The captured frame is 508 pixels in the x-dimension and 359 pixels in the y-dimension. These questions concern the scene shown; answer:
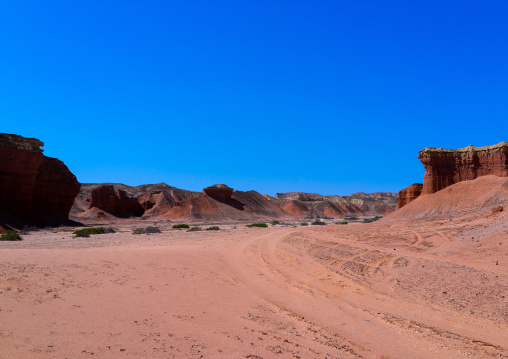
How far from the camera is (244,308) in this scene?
584 centimetres

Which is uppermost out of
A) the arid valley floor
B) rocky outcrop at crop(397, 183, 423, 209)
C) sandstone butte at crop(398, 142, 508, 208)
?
sandstone butte at crop(398, 142, 508, 208)

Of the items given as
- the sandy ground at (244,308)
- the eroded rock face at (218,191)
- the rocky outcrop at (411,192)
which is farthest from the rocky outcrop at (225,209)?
the sandy ground at (244,308)

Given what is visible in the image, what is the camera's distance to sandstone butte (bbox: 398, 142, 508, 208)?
37.6 meters

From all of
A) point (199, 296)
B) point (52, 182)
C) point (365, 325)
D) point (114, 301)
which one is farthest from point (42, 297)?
point (52, 182)

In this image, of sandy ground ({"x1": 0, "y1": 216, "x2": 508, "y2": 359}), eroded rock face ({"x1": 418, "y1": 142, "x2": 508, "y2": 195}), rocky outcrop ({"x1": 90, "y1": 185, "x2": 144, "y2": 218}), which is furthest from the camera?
rocky outcrop ({"x1": 90, "y1": 185, "x2": 144, "y2": 218})

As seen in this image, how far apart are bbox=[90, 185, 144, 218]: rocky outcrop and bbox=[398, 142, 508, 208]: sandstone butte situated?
51.1 metres

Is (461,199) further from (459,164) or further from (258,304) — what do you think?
(258,304)

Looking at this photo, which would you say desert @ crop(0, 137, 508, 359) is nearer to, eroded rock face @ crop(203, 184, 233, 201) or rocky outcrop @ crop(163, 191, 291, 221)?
rocky outcrop @ crop(163, 191, 291, 221)

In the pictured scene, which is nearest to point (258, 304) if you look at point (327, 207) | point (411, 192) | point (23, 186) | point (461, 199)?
point (461, 199)

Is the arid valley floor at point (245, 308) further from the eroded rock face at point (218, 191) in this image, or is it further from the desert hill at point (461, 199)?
the eroded rock face at point (218, 191)

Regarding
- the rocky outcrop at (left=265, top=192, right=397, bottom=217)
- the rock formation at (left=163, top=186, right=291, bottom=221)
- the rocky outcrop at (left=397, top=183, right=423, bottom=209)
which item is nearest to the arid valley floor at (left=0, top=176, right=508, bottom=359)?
the rocky outcrop at (left=397, top=183, right=423, bottom=209)

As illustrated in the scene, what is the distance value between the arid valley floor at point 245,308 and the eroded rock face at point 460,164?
109 feet

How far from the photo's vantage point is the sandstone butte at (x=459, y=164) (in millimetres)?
37594

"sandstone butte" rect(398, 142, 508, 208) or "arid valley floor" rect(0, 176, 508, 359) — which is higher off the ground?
"sandstone butte" rect(398, 142, 508, 208)
